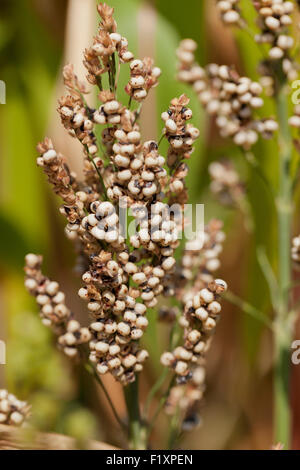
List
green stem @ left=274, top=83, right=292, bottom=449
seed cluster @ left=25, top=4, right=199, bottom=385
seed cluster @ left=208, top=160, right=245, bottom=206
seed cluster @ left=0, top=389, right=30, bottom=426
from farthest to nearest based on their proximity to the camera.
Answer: seed cluster @ left=208, top=160, right=245, bottom=206 < green stem @ left=274, top=83, right=292, bottom=449 < seed cluster @ left=0, top=389, right=30, bottom=426 < seed cluster @ left=25, top=4, right=199, bottom=385

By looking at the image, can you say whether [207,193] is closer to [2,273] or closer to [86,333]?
[2,273]

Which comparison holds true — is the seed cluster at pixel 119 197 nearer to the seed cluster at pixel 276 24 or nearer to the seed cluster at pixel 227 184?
the seed cluster at pixel 276 24

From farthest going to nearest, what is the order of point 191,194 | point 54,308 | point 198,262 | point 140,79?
point 191,194 → point 198,262 → point 54,308 → point 140,79

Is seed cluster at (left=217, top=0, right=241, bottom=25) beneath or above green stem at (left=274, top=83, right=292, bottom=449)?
above

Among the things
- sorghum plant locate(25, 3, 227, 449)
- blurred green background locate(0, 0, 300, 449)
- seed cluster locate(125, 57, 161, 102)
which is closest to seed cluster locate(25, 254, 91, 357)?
sorghum plant locate(25, 3, 227, 449)

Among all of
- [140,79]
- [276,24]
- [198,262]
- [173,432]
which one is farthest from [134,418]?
[276,24]

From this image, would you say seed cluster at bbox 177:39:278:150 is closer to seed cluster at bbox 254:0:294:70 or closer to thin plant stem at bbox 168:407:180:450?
seed cluster at bbox 254:0:294:70

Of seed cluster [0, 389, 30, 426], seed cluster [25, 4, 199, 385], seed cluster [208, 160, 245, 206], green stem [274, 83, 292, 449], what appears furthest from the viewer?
seed cluster [208, 160, 245, 206]

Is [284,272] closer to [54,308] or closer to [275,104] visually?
[275,104]
